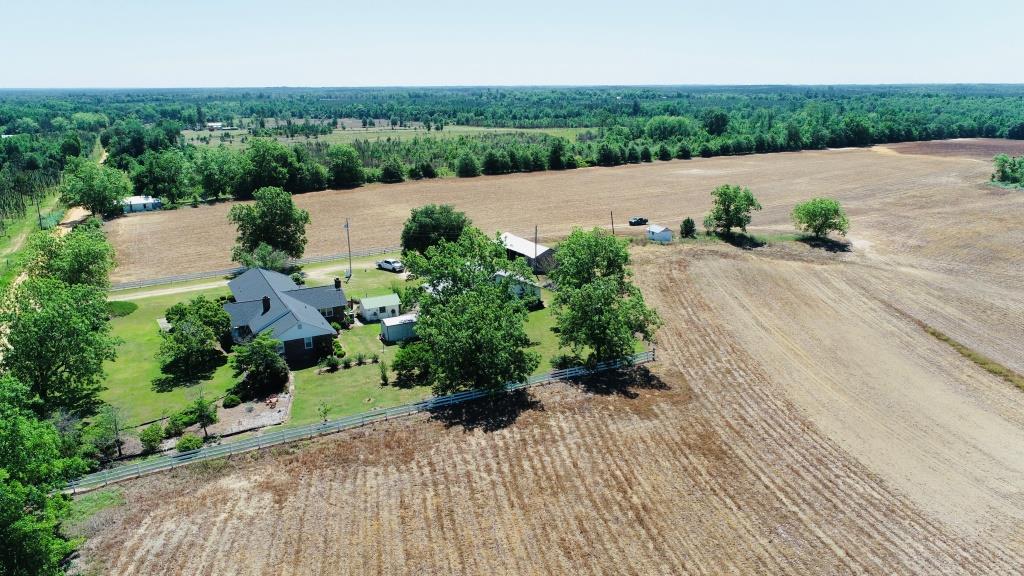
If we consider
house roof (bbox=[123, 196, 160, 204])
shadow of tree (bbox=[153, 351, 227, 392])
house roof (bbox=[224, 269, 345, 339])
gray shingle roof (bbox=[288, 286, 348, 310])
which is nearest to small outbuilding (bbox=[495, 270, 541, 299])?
gray shingle roof (bbox=[288, 286, 348, 310])

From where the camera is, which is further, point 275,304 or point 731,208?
point 731,208

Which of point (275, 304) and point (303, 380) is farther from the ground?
point (275, 304)

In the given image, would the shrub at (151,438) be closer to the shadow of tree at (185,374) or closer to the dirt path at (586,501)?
the dirt path at (586,501)

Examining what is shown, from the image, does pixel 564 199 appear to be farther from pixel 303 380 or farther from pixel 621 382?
pixel 303 380

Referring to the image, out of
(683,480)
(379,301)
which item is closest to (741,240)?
(379,301)

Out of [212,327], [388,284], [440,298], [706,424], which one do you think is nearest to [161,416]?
[212,327]

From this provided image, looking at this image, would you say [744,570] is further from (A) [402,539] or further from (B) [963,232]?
(B) [963,232]
